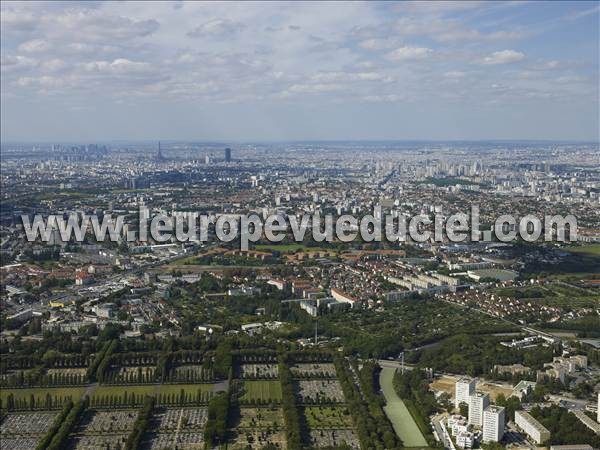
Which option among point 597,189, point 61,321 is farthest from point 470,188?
point 61,321

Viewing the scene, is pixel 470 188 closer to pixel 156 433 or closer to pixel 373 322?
pixel 373 322

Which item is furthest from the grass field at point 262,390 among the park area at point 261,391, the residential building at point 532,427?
the residential building at point 532,427

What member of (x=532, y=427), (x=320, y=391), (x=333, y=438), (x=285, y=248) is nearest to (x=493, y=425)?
(x=532, y=427)

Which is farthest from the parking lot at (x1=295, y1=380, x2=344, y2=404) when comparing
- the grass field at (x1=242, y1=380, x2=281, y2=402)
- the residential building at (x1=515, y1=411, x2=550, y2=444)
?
the residential building at (x1=515, y1=411, x2=550, y2=444)

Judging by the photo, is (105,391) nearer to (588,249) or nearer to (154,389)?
(154,389)

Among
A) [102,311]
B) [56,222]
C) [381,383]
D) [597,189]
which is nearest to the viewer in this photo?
[381,383]

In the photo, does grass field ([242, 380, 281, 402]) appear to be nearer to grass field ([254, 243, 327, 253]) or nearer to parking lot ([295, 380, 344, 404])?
→ parking lot ([295, 380, 344, 404])

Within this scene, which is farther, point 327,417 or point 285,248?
point 285,248
